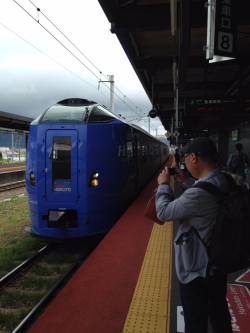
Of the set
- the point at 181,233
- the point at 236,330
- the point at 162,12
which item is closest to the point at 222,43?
the point at 162,12

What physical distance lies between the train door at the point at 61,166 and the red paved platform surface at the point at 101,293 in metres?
1.09

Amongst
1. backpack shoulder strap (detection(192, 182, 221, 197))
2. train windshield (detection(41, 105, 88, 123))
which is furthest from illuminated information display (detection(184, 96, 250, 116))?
backpack shoulder strap (detection(192, 182, 221, 197))

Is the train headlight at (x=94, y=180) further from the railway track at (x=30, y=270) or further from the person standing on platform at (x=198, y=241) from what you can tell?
the person standing on platform at (x=198, y=241)

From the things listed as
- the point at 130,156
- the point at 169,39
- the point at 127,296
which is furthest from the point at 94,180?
the point at 169,39

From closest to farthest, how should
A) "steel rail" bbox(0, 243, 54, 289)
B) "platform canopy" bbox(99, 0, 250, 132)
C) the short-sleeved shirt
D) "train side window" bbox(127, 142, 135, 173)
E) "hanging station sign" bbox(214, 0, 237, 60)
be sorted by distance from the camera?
A: "hanging station sign" bbox(214, 0, 237, 60), "steel rail" bbox(0, 243, 54, 289), "platform canopy" bbox(99, 0, 250, 132), "train side window" bbox(127, 142, 135, 173), the short-sleeved shirt

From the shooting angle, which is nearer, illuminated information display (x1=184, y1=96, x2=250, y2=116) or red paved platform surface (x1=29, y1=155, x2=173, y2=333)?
red paved platform surface (x1=29, y1=155, x2=173, y2=333)

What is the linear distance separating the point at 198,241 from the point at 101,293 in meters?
1.68

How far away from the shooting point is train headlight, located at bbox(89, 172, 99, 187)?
15.8 feet

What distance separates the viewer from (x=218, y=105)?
840cm

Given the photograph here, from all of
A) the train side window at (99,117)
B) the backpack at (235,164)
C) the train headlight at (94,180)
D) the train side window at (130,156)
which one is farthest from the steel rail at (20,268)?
the backpack at (235,164)

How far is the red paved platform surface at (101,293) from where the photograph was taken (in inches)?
94.6

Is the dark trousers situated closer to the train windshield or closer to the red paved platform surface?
the red paved platform surface

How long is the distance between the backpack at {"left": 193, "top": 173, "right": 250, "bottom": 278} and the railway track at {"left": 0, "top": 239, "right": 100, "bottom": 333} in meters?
2.29

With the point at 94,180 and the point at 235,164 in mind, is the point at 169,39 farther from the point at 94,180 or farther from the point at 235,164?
the point at 94,180
